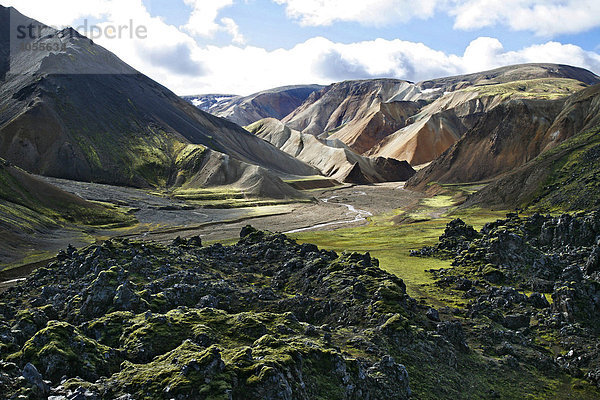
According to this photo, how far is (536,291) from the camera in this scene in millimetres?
42594

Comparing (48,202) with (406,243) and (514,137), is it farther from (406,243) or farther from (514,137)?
(514,137)

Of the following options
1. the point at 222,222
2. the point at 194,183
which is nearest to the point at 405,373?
the point at 222,222

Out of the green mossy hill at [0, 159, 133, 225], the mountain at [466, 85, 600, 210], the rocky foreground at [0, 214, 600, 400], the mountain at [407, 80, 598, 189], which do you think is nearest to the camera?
the rocky foreground at [0, 214, 600, 400]

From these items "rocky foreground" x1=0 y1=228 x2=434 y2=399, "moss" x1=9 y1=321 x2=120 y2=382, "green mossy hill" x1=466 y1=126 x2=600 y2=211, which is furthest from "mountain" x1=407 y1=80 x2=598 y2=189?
"moss" x1=9 y1=321 x2=120 y2=382

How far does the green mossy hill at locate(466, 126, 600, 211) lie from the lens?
302 ft

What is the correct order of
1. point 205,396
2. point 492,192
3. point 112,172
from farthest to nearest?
1. point 112,172
2. point 492,192
3. point 205,396

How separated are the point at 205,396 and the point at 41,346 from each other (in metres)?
8.47

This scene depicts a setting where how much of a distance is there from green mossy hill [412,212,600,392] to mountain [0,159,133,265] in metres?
77.2

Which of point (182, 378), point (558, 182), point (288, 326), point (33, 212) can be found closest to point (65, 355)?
point (182, 378)

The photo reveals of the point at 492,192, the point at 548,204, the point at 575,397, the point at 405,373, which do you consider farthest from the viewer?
the point at 492,192

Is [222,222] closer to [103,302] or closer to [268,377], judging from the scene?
[103,302]

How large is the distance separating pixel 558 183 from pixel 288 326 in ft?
340

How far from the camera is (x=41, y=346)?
18625mm

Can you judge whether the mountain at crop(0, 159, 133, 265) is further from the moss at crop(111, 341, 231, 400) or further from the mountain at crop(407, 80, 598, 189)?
the mountain at crop(407, 80, 598, 189)
